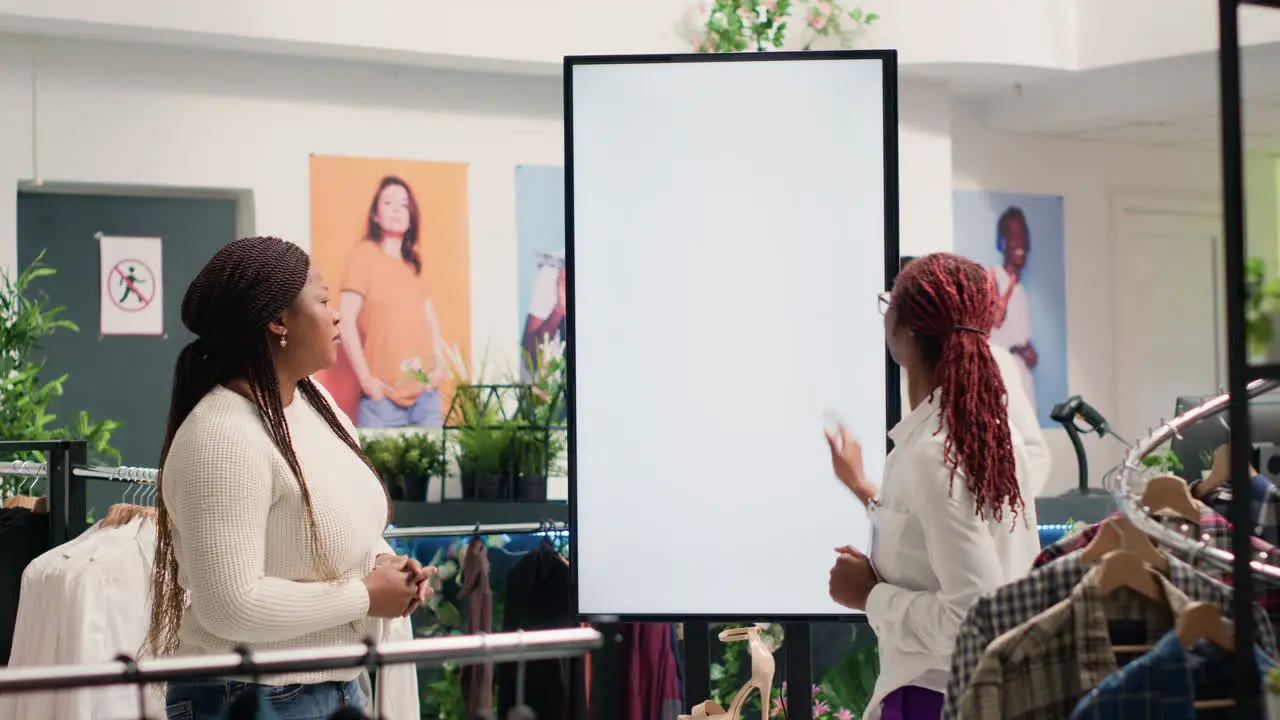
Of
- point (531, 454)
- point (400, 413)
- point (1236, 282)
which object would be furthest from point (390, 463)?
point (1236, 282)

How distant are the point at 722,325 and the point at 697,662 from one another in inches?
26.9

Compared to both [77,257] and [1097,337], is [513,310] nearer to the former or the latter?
[77,257]

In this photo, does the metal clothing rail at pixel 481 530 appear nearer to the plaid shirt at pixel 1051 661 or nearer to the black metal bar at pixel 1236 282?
the plaid shirt at pixel 1051 661

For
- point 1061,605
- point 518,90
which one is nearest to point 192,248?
point 518,90

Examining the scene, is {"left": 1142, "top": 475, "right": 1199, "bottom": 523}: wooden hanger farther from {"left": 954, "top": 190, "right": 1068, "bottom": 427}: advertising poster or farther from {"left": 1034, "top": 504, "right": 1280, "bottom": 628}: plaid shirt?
{"left": 954, "top": 190, "right": 1068, "bottom": 427}: advertising poster

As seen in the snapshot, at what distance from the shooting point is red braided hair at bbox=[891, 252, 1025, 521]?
194 cm

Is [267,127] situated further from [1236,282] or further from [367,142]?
[1236,282]

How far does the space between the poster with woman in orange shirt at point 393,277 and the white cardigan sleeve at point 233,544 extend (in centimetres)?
470

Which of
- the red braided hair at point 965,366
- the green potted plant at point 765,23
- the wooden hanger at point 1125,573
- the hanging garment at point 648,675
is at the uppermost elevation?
the green potted plant at point 765,23

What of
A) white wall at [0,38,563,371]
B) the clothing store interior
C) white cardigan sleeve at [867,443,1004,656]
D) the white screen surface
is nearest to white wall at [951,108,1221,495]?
the clothing store interior

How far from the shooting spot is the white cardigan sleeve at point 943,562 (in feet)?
6.19

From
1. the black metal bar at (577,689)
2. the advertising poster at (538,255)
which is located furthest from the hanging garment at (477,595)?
the advertising poster at (538,255)

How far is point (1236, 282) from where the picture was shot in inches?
56.1

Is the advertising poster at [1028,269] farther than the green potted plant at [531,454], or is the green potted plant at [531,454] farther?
the advertising poster at [1028,269]
